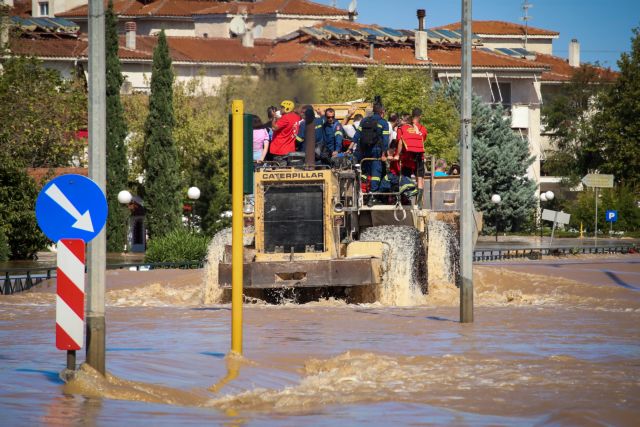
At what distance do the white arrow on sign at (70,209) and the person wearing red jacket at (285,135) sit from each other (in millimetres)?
13495

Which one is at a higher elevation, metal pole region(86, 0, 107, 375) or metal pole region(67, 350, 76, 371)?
metal pole region(86, 0, 107, 375)

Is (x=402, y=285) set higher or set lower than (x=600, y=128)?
lower

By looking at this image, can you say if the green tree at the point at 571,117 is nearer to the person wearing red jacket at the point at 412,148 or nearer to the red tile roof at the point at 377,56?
the red tile roof at the point at 377,56

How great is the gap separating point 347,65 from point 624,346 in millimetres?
61916

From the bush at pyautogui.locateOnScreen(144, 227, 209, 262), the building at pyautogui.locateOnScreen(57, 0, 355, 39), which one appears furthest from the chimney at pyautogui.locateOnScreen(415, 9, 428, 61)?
the bush at pyautogui.locateOnScreen(144, 227, 209, 262)

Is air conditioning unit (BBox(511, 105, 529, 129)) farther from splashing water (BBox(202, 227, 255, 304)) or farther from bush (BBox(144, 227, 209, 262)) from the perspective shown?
splashing water (BBox(202, 227, 255, 304))

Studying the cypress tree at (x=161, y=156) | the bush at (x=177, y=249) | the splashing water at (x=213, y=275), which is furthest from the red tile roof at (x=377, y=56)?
the splashing water at (x=213, y=275)

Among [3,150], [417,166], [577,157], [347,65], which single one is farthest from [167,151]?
[577,157]

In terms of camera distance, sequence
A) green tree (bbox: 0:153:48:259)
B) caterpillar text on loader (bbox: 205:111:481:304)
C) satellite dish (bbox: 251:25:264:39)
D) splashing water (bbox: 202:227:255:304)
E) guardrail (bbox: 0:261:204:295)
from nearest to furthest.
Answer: caterpillar text on loader (bbox: 205:111:481:304) → splashing water (bbox: 202:227:255:304) → guardrail (bbox: 0:261:204:295) → green tree (bbox: 0:153:48:259) → satellite dish (bbox: 251:25:264:39)

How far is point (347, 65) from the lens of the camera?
7950 centimetres

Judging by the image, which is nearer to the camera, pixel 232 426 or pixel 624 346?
pixel 232 426

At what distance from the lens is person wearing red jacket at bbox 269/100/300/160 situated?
26391 mm

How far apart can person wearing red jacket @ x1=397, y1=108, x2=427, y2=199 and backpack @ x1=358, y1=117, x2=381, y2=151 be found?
698mm

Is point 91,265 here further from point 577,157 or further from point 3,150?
point 577,157
